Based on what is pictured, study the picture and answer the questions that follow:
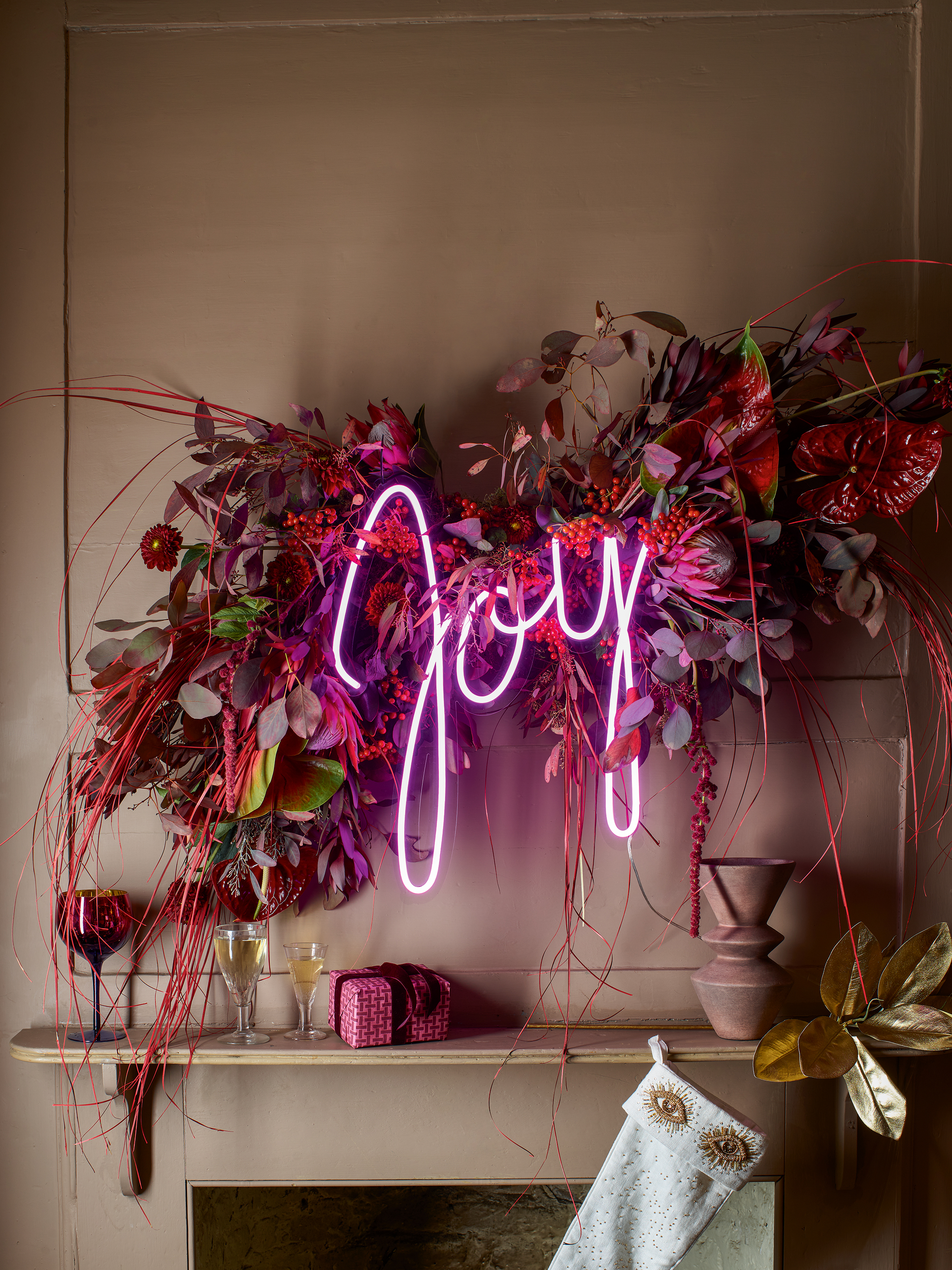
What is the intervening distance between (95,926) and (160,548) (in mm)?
606

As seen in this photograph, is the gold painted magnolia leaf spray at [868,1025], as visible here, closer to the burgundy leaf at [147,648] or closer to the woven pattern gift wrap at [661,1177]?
the woven pattern gift wrap at [661,1177]

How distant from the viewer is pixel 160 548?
1.37 meters

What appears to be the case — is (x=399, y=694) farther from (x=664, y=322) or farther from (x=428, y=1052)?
(x=664, y=322)

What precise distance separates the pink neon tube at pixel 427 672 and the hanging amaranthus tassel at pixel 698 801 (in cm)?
38

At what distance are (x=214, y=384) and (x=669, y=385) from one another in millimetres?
820

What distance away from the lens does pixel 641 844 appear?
1537 mm

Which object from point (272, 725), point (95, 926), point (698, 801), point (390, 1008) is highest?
point (272, 725)

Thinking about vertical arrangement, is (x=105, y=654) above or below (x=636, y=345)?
below

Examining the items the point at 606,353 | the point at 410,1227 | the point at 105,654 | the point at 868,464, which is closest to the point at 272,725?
the point at 105,654

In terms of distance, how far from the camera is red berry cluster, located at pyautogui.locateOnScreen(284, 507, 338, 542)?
1341 millimetres

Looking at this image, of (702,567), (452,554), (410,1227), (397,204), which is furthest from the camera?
(410,1227)

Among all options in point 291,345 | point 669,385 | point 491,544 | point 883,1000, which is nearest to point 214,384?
point 291,345

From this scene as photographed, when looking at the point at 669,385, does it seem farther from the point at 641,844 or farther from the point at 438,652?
the point at 641,844

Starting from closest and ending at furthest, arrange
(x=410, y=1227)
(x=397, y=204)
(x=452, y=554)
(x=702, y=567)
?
1. (x=702, y=567)
2. (x=452, y=554)
3. (x=397, y=204)
4. (x=410, y=1227)
